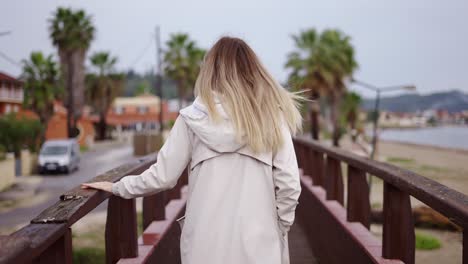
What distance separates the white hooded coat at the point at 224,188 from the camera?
94.3 inches

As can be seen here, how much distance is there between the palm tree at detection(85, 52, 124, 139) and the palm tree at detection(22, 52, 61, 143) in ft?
54.6

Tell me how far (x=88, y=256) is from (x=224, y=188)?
345 inches

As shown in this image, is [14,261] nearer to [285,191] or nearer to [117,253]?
[285,191]

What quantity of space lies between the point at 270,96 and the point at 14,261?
125cm

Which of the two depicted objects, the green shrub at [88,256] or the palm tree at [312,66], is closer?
the green shrub at [88,256]

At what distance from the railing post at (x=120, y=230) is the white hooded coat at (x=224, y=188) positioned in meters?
1.03

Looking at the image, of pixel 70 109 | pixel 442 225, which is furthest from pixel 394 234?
pixel 70 109

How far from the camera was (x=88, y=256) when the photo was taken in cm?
1053

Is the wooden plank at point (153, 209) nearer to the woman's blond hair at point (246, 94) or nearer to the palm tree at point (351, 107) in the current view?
the woman's blond hair at point (246, 94)

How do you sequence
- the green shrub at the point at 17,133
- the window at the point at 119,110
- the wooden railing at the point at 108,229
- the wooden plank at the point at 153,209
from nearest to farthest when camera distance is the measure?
1. the wooden railing at the point at 108,229
2. the wooden plank at the point at 153,209
3. the green shrub at the point at 17,133
4. the window at the point at 119,110

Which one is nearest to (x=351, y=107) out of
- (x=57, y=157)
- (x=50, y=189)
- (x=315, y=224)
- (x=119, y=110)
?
(x=119, y=110)

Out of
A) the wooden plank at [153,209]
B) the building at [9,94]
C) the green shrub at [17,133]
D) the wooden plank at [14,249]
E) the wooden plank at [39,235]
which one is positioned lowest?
the green shrub at [17,133]

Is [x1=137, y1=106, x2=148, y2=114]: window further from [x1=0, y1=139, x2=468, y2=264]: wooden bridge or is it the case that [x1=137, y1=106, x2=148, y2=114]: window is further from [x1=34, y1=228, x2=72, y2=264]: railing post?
[x1=34, y1=228, x2=72, y2=264]: railing post

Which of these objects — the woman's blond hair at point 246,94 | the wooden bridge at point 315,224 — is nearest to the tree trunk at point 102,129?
the wooden bridge at point 315,224
